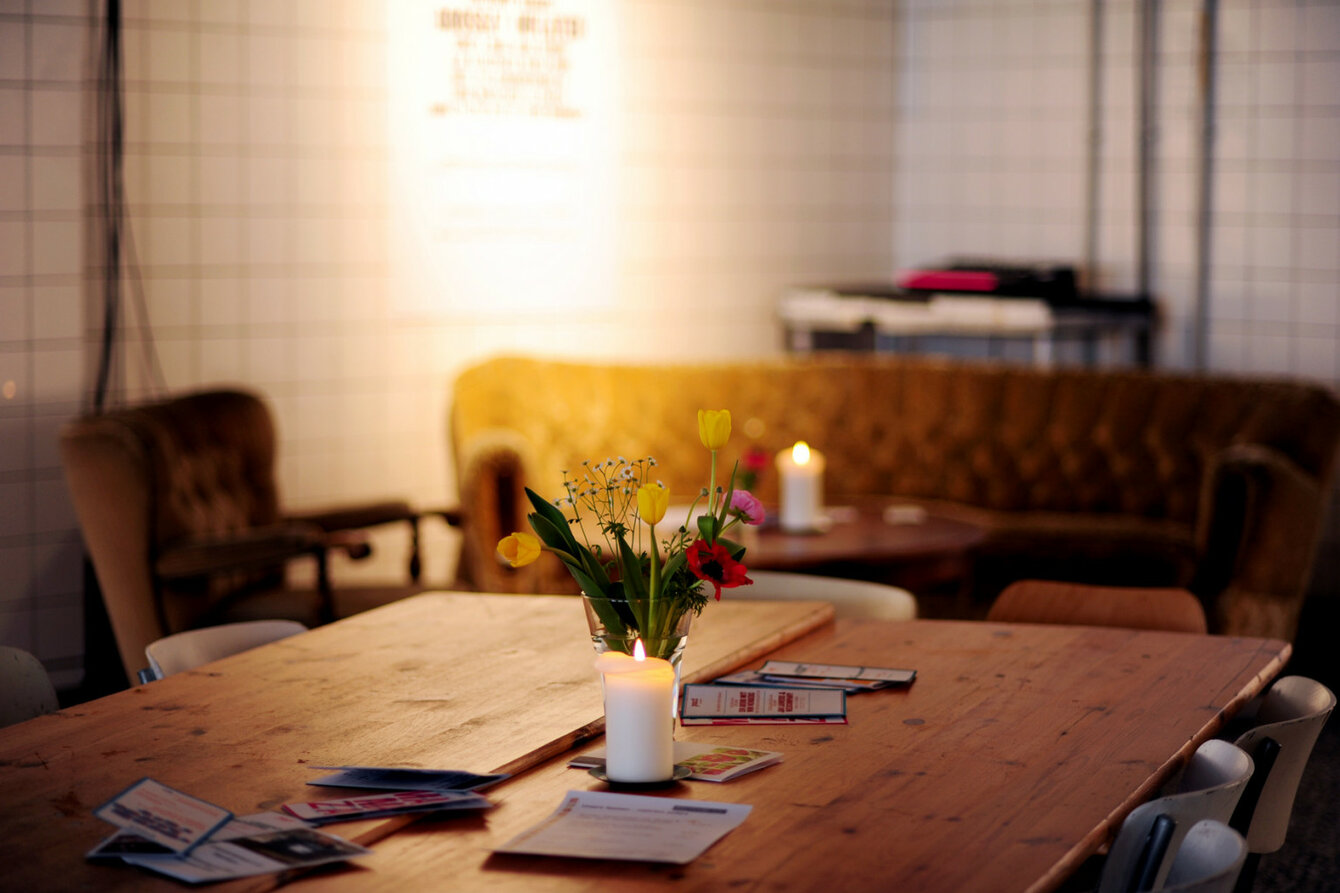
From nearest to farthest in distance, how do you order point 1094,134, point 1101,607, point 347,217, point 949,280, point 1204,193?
point 1101,607 → point 347,217 → point 949,280 → point 1204,193 → point 1094,134

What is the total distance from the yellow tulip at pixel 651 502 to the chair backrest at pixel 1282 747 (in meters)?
0.81

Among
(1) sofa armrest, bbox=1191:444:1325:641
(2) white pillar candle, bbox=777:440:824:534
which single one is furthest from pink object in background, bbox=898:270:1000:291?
(2) white pillar candle, bbox=777:440:824:534

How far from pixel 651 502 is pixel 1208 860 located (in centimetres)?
68

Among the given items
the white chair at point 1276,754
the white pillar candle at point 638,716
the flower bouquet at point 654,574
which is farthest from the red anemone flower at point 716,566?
the white chair at point 1276,754

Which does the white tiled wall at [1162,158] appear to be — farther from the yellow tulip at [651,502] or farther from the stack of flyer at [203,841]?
the stack of flyer at [203,841]

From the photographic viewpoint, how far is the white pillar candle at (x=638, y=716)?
1675 mm

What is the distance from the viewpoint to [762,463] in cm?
389

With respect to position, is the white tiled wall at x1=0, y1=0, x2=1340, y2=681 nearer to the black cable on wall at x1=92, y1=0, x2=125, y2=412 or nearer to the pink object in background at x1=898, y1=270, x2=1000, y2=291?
the black cable on wall at x1=92, y1=0, x2=125, y2=412

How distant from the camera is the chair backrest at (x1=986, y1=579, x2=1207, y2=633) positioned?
112 inches

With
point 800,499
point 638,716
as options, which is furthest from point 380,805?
point 800,499

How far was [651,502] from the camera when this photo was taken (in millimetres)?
1701

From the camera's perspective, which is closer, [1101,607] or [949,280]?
[1101,607]

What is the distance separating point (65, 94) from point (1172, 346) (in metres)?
3.90

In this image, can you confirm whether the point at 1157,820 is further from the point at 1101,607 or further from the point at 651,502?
the point at 1101,607
